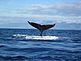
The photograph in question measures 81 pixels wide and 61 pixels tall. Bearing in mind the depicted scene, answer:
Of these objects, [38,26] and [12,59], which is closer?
[12,59]

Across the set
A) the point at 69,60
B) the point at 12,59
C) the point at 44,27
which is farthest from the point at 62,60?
the point at 44,27

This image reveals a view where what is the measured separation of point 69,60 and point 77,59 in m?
1.26

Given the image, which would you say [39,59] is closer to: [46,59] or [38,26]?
[46,59]

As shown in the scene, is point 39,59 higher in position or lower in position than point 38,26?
lower

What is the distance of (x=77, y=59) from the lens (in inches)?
1393

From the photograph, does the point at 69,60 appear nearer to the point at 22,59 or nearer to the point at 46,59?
the point at 46,59

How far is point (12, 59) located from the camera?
113 feet

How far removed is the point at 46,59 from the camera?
116ft

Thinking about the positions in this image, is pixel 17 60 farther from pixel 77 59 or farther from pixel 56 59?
pixel 77 59

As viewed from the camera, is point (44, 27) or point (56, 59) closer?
point (56, 59)

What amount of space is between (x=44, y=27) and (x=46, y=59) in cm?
4813

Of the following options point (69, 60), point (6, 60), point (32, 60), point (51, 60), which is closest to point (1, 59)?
point (6, 60)

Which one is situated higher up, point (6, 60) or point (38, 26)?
point (38, 26)

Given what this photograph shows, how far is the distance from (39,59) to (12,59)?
3.14m
